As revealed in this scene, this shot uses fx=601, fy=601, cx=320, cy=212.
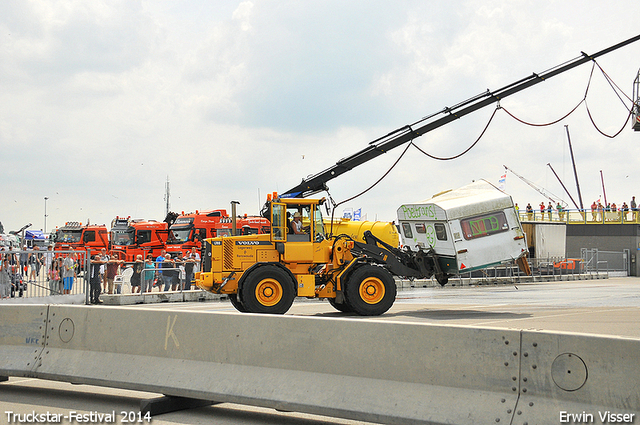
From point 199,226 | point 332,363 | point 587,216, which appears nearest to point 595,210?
point 587,216

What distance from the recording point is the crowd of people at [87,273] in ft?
50.5

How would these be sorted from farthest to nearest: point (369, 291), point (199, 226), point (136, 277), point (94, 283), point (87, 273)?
point (199, 226) → point (136, 277) → point (94, 283) → point (87, 273) → point (369, 291)

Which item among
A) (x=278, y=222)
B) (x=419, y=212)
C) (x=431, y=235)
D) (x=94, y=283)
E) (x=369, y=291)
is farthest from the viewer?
(x=94, y=283)

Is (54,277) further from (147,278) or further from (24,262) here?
(147,278)

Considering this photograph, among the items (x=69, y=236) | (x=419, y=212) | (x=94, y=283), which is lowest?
(x=94, y=283)

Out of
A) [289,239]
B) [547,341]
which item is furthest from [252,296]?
[547,341]

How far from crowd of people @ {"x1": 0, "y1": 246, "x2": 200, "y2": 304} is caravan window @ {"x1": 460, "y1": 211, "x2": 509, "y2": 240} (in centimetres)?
1043

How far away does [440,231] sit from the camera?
15.7 m

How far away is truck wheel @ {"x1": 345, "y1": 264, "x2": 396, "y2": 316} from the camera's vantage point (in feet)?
45.3

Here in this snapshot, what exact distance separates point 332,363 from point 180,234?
2934cm

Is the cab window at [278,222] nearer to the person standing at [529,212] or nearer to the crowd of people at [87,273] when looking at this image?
the crowd of people at [87,273]

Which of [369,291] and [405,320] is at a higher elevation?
[369,291]

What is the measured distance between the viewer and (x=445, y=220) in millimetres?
15430

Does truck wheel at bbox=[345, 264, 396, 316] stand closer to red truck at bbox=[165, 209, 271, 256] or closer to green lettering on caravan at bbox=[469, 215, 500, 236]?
green lettering on caravan at bbox=[469, 215, 500, 236]
